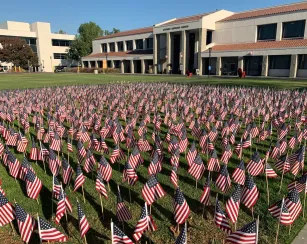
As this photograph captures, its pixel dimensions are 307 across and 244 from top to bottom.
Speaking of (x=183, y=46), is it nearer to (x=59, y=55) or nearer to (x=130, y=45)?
(x=130, y=45)

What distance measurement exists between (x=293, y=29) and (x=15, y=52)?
6874 centimetres

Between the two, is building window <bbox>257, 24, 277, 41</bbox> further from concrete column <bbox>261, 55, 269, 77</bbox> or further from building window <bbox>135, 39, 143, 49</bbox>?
building window <bbox>135, 39, 143, 49</bbox>

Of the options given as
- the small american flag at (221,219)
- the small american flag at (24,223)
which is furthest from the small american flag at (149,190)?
the small american flag at (24,223)

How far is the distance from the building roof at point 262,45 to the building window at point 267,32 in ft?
3.97

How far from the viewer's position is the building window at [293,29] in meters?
45.9

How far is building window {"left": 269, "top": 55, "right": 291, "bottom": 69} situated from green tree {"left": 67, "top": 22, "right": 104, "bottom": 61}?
2785 inches

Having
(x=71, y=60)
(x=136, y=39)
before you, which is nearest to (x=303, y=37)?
(x=136, y=39)

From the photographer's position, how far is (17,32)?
323 ft

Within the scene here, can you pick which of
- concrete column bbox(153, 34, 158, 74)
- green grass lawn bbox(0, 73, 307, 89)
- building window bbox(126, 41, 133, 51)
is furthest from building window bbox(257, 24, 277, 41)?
building window bbox(126, 41, 133, 51)

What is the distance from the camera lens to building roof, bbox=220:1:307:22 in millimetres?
46209

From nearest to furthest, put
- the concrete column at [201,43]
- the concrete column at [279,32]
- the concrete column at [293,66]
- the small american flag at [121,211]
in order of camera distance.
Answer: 1. the small american flag at [121,211]
2. the concrete column at [293,66]
3. the concrete column at [279,32]
4. the concrete column at [201,43]

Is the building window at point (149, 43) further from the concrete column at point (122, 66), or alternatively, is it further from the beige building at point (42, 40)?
the beige building at point (42, 40)

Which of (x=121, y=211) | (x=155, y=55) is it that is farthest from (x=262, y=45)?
(x=121, y=211)

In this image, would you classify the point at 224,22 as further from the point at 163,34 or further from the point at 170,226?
the point at 170,226
